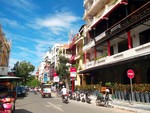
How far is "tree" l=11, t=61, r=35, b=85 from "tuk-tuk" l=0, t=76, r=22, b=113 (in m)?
59.0

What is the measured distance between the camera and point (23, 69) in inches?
2862

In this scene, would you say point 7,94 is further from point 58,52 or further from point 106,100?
point 58,52

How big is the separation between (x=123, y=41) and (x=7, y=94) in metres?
19.6

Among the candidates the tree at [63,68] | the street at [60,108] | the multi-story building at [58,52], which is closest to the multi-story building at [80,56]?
the tree at [63,68]

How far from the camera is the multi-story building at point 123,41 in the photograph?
838 inches

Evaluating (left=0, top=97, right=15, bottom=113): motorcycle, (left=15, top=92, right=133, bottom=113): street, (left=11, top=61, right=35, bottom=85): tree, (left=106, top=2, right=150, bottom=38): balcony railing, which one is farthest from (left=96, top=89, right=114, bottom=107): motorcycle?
(left=11, top=61, right=35, bottom=85): tree

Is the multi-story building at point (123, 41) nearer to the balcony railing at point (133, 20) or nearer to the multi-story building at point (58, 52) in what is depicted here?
the balcony railing at point (133, 20)

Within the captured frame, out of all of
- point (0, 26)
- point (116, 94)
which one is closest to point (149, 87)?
point (116, 94)

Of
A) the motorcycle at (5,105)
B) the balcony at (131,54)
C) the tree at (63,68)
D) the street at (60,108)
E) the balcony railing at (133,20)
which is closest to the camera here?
the motorcycle at (5,105)

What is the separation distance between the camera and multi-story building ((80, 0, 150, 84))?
838 inches

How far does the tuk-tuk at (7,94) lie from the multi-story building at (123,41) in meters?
11.2

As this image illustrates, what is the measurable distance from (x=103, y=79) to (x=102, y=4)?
41.2 ft

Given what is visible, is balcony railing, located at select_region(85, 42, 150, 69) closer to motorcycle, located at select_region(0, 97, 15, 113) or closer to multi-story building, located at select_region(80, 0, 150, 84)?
multi-story building, located at select_region(80, 0, 150, 84)

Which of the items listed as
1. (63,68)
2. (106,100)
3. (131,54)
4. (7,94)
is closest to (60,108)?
(106,100)
